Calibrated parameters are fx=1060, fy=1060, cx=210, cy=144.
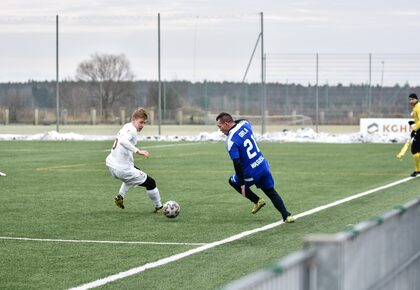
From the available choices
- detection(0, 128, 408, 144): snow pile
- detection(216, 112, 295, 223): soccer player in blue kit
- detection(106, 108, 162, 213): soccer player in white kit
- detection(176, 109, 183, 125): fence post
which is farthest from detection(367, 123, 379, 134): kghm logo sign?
detection(216, 112, 295, 223): soccer player in blue kit

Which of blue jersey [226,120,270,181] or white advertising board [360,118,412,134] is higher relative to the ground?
blue jersey [226,120,270,181]

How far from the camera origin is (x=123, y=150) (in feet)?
53.1

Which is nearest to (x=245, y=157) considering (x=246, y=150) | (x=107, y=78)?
(x=246, y=150)

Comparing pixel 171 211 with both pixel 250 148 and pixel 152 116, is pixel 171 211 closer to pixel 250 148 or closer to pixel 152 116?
pixel 250 148

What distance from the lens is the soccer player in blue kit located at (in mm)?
14375

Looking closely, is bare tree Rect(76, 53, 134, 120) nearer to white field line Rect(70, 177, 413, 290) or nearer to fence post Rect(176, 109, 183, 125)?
fence post Rect(176, 109, 183, 125)

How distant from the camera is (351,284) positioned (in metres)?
5.51

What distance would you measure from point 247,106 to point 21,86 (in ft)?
48.0

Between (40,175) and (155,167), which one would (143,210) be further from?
(155,167)

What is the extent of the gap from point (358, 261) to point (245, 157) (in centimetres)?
900

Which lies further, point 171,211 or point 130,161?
point 130,161

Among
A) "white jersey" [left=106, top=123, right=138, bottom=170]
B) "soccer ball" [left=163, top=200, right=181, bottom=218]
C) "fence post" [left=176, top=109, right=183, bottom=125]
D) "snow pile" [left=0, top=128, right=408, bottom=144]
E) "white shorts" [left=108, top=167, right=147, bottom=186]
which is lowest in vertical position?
"snow pile" [left=0, top=128, right=408, bottom=144]

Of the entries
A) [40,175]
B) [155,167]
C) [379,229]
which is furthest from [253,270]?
[155,167]

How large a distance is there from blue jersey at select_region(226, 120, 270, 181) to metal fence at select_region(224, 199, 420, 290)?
7072 mm
